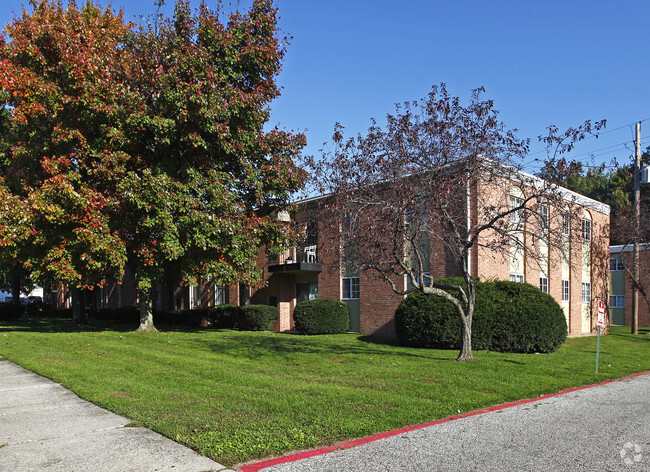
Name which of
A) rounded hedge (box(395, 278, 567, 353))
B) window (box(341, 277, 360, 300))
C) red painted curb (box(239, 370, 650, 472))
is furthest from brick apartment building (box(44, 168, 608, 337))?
red painted curb (box(239, 370, 650, 472))

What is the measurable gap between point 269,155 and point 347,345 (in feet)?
25.6

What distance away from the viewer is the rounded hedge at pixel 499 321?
15922 millimetres

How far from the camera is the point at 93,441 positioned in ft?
19.5

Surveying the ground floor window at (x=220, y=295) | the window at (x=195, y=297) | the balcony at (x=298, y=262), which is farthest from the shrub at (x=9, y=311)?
the balcony at (x=298, y=262)

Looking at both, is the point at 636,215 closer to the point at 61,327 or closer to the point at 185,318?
the point at 185,318

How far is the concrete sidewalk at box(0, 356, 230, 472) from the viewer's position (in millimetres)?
5148

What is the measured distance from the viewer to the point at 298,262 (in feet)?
84.3

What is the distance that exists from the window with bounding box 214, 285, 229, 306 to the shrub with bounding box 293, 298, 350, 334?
28.0 feet

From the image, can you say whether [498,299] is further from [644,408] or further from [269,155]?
[269,155]

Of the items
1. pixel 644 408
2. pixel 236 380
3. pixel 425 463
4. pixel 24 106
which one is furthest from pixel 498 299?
→ pixel 24 106

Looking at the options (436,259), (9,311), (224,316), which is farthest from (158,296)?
(436,259)

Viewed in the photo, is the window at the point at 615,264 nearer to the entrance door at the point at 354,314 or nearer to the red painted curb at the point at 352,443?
the entrance door at the point at 354,314

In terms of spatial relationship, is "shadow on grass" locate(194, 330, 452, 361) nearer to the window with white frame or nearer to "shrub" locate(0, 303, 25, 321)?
the window with white frame

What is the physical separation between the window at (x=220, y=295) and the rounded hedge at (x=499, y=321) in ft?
51.5
